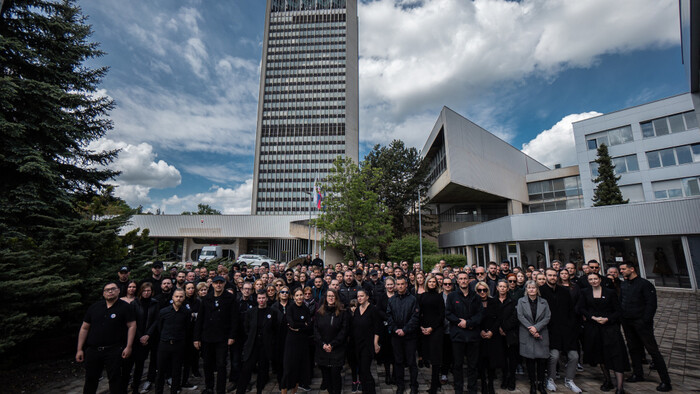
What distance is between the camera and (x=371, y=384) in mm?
4609

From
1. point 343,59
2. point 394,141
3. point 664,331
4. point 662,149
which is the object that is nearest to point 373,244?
point 394,141

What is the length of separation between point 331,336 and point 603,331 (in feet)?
14.8

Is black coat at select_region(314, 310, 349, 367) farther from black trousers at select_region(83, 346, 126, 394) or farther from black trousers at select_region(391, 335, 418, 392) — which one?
black trousers at select_region(83, 346, 126, 394)

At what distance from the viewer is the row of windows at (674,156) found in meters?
23.1

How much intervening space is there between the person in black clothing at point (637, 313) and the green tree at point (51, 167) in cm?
1009

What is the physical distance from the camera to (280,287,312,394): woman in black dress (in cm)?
464

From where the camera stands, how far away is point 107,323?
4266 millimetres

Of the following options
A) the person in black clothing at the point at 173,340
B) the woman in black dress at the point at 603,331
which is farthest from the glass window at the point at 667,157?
the person in black clothing at the point at 173,340

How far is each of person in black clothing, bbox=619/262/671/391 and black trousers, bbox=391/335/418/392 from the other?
3.72 meters

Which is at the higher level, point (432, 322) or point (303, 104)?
point (303, 104)

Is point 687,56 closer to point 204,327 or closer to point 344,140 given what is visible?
point 204,327

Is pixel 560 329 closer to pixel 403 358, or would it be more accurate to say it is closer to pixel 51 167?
pixel 403 358

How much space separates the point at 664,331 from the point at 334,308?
8828 mm

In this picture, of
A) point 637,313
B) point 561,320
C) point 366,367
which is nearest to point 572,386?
point 561,320
